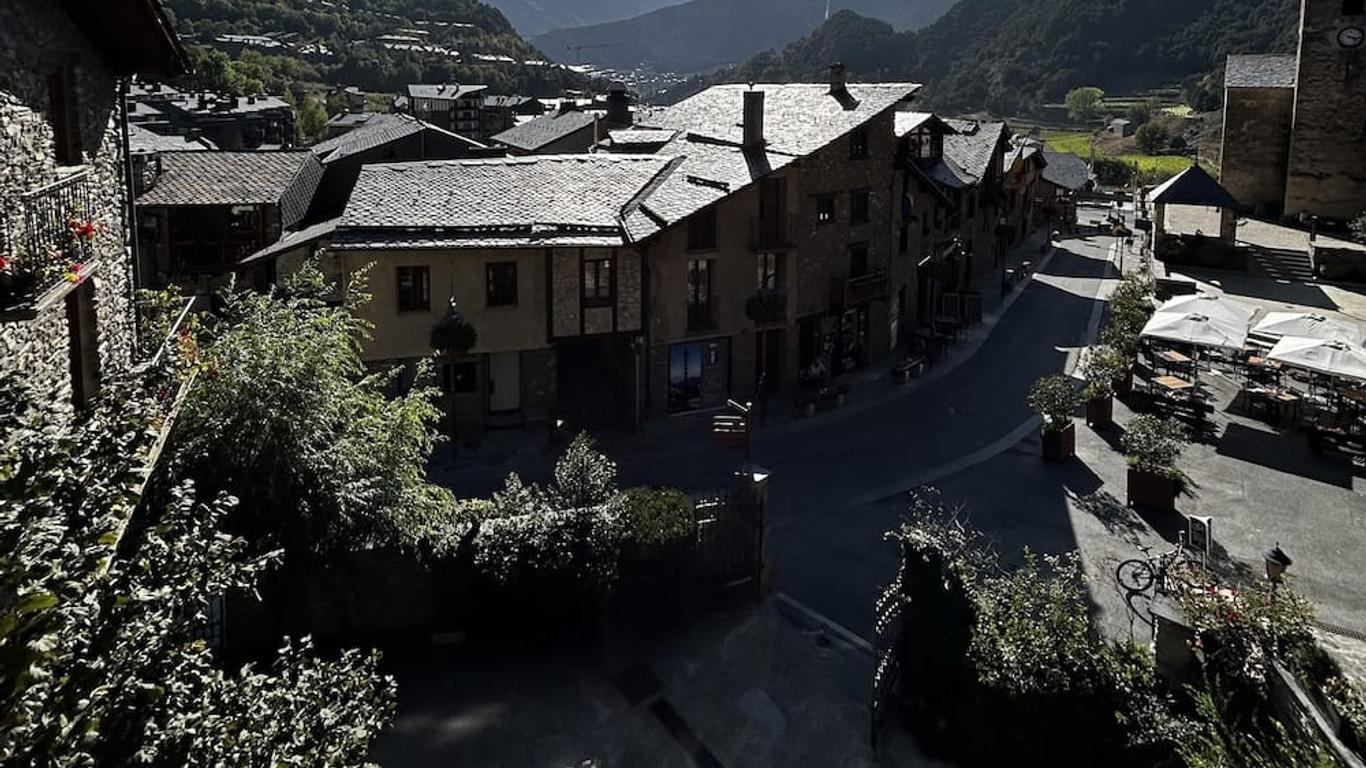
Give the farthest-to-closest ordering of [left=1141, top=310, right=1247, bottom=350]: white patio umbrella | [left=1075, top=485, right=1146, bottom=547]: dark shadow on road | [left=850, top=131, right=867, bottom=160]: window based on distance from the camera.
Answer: [left=850, top=131, right=867, bottom=160]: window → [left=1141, top=310, right=1247, bottom=350]: white patio umbrella → [left=1075, top=485, right=1146, bottom=547]: dark shadow on road

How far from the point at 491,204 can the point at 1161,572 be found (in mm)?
20038

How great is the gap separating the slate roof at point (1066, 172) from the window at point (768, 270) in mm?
48642

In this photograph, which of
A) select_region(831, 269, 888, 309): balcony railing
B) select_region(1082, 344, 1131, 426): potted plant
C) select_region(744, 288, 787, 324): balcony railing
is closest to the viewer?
select_region(1082, 344, 1131, 426): potted plant

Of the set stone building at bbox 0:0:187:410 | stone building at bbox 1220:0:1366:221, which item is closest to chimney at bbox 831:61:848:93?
stone building at bbox 0:0:187:410

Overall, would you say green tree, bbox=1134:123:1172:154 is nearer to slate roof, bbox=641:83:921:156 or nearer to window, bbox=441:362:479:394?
slate roof, bbox=641:83:921:156

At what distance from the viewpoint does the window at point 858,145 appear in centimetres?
A: 3246

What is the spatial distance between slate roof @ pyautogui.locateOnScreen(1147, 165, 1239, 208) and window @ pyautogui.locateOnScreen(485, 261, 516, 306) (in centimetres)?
3185

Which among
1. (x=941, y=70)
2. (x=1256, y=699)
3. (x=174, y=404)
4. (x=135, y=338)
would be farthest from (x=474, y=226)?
(x=941, y=70)

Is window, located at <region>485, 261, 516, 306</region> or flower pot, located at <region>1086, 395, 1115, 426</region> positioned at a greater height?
window, located at <region>485, 261, 516, 306</region>

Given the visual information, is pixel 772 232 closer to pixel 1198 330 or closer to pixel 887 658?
pixel 1198 330

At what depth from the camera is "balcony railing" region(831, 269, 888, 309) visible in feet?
106

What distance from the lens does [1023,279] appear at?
5175cm

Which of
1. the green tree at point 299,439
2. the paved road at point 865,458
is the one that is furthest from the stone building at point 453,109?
the green tree at point 299,439

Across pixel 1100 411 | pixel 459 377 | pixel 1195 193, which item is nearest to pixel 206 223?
pixel 459 377
